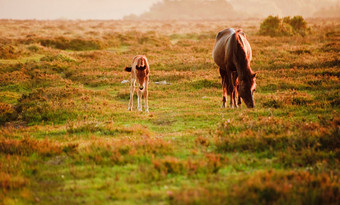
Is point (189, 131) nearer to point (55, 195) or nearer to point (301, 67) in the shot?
point (55, 195)

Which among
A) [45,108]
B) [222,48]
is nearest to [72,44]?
[45,108]

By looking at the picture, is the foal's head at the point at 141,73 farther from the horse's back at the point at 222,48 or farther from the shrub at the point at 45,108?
the horse's back at the point at 222,48

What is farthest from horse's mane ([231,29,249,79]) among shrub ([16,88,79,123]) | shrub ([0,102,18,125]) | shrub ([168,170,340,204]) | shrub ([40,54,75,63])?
shrub ([40,54,75,63])

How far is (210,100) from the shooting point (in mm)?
14625

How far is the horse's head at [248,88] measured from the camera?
10.9 m

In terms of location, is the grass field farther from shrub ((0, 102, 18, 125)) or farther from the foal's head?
the foal's head

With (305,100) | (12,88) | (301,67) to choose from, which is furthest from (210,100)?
(12,88)

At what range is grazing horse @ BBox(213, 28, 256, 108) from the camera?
431 inches

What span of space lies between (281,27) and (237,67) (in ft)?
110

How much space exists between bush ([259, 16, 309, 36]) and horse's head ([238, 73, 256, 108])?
1289 inches

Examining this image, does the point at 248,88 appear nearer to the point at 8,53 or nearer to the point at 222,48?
the point at 222,48

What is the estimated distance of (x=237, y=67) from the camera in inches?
442

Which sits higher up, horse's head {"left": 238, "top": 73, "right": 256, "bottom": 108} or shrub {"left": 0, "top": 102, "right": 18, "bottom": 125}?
horse's head {"left": 238, "top": 73, "right": 256, "bottom": 108}

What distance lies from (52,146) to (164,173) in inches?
136
